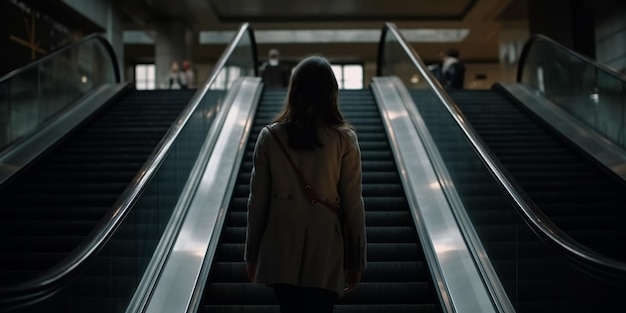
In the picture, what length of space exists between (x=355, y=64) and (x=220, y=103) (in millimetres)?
21827

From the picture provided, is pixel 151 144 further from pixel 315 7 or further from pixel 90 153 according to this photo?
pixel 315 7

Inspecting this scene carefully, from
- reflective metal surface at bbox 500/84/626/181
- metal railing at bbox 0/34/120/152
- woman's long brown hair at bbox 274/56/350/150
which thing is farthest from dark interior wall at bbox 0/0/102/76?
woman's long brown hair at bbox 274/56/350/150

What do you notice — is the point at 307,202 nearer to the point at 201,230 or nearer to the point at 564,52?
the point at 201,230

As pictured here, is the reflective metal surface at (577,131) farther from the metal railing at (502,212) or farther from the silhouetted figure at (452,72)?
the silhouetted figure at (452,72)

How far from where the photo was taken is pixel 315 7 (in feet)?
68.4

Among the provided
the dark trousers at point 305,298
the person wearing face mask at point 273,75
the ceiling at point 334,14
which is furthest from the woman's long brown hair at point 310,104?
the ceiling at point 334,14

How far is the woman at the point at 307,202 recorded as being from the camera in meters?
2.67

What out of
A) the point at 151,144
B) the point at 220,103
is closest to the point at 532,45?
the point at 220,103

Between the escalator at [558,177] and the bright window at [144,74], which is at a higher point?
the bright window at [144,74]

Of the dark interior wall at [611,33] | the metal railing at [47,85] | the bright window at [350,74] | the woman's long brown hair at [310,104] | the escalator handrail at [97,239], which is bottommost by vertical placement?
the escalator handrail at [97,239]

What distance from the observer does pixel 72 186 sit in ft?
24.0

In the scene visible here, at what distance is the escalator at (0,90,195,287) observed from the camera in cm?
595

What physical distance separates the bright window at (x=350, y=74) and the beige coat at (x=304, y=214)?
28144 mm

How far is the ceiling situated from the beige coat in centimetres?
1720
